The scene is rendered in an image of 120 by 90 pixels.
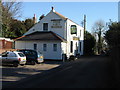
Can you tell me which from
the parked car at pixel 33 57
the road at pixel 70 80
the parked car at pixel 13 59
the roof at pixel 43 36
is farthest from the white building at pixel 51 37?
the road at pixel 70 80

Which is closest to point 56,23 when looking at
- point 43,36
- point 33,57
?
point 43,36

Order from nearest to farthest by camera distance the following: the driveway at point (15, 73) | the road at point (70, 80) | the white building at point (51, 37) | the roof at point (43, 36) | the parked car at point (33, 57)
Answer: the road at point (70, 80) → the driveway at point (15, 73) → the parked car at point (33, 57) → the white building at point (51, 37) → the roof at point (43, 36)

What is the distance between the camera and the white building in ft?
106

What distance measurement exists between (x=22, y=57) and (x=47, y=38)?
11.2 m

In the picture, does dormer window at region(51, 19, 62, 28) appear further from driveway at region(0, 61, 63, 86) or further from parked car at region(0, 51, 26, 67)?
driveway at region(0, 61, 63, 86)

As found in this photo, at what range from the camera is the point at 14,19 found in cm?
5556

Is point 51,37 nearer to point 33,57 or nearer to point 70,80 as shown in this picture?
point 33,57

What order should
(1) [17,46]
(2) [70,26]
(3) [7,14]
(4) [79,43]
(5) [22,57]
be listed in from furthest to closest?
1. (3) [7,14]
2. (4) [79,43]
3. (2) [70,26]
4. (1) [17,46]
5. (5) [22,57]

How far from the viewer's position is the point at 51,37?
33.1 m

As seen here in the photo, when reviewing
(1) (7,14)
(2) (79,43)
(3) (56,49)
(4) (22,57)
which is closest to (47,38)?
(3) (56,49)

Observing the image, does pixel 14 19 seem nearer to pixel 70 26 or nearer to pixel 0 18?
pixel 0 18

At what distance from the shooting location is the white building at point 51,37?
32344 millimetres

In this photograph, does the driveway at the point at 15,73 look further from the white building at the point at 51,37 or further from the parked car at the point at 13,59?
the white building at the point at 51,37

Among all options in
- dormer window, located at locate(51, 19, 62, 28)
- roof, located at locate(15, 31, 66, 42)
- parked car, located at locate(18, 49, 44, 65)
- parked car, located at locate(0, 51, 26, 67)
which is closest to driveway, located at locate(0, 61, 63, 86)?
parked car, located at locate(0, 51, 26, 67)
